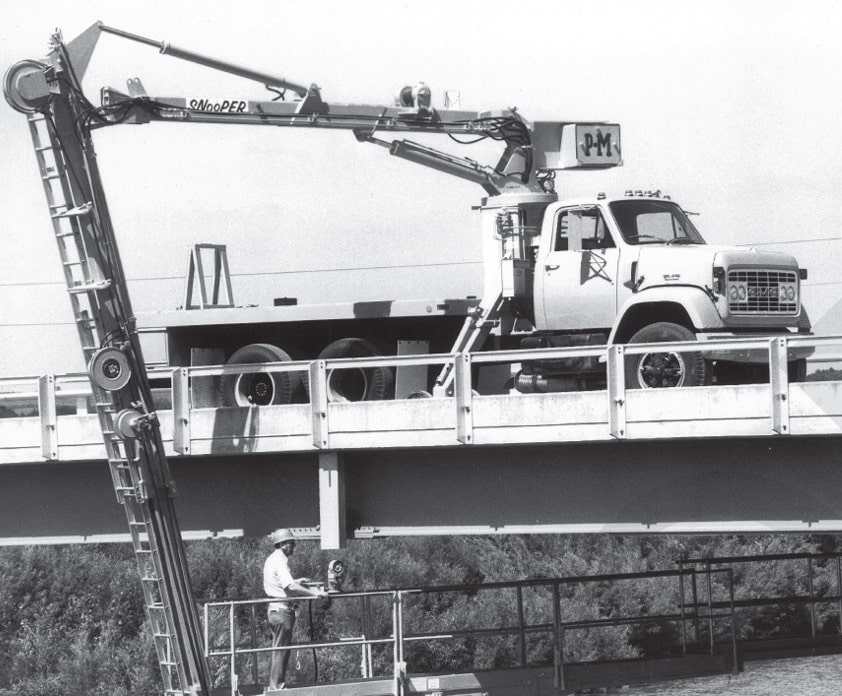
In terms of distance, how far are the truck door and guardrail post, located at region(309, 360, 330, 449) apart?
3.71m

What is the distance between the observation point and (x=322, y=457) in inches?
693

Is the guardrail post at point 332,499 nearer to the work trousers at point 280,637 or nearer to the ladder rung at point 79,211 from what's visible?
the work trousers at point 280,637

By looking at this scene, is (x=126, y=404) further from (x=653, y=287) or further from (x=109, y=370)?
(x=653, y=287)

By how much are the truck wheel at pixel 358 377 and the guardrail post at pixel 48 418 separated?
349 cm

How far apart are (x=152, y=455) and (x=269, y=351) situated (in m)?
2.89

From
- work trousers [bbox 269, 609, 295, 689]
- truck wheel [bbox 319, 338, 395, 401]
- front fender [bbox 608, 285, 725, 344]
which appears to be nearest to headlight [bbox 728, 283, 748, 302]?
front fender [bbox 608, 285, 725, 344]

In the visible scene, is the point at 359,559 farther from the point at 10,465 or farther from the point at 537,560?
the point at 10,465

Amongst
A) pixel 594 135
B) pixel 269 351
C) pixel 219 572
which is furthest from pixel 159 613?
pixel 219 572

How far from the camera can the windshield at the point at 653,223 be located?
62.7 ft

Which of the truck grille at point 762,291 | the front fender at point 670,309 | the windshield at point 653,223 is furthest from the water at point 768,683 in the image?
the front fender at point 670,309

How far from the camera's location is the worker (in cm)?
1572

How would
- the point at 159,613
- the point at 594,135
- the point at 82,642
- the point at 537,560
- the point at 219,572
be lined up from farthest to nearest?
the point at 537,560 < the point at 219,572 < the point at 82,642 < the point at 594,135 < the point at 159,613

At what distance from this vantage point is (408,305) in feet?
65.2

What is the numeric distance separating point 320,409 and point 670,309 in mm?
4475
